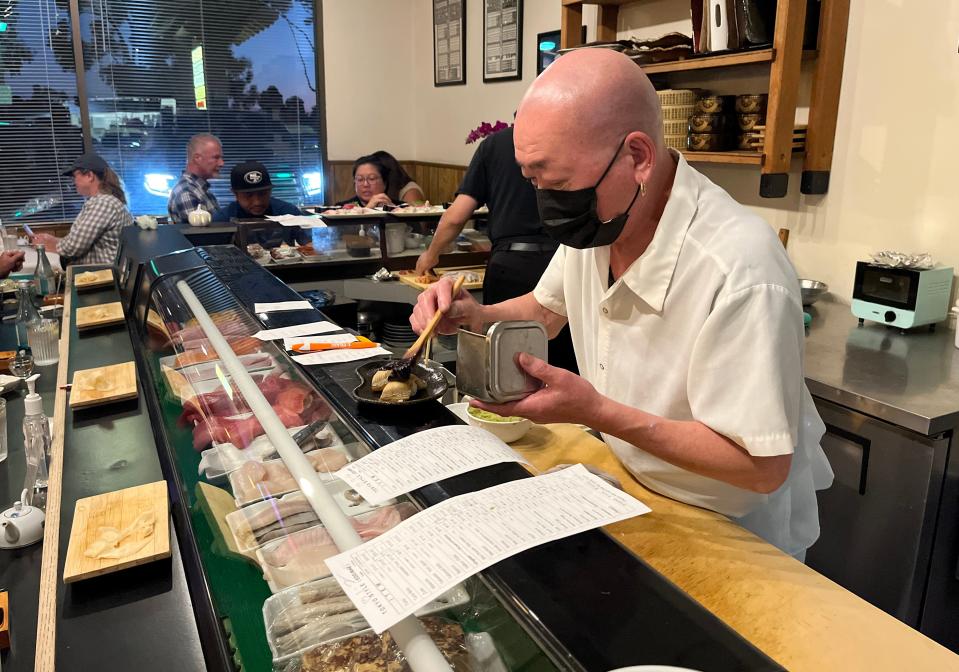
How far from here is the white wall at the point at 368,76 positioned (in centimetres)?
723

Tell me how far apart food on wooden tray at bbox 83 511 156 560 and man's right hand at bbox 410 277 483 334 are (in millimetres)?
683

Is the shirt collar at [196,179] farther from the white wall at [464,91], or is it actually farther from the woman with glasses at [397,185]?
the white wall at [464,91]

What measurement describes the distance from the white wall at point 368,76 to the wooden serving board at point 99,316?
15.5ft

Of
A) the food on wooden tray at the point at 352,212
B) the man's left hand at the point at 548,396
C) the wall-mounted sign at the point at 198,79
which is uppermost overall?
the wall-mounted sign at the point at 198,79

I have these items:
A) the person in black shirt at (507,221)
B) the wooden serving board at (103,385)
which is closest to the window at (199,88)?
the person in black shirt at (507,221)

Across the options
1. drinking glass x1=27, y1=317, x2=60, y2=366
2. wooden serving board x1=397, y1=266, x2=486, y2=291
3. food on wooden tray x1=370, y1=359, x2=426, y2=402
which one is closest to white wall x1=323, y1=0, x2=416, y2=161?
wooden serving board x1=397, y1=266, x2=486, y2=291

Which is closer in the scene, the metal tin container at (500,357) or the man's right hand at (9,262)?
the metal tin container at (500,357)

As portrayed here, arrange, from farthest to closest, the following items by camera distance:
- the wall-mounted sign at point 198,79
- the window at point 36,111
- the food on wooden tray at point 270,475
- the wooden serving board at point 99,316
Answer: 1. the wall-mounted sign at point 198,79
2. the window at point 36,111
3. the wooden serving board at point 99,316
4. the food on wooden tray at point 270,475

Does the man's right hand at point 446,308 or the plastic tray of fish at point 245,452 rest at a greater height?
the man's right hand at point 446,308

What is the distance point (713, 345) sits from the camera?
52.8 inches

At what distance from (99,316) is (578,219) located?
7.47ft

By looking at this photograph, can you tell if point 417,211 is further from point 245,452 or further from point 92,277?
point 245,452

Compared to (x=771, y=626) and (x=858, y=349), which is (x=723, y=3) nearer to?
(x=858, y=349)

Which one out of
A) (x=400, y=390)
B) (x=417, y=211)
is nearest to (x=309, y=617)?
(x=400, y=390)
